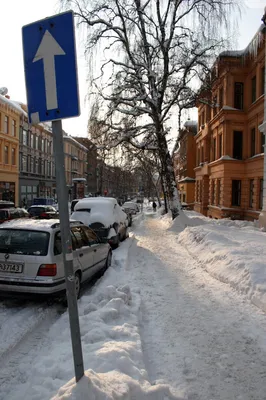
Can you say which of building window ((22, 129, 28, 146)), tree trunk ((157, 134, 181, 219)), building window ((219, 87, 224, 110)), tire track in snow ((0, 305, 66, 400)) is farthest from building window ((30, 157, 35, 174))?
tire track in snow ((0, 305, 66, 400))

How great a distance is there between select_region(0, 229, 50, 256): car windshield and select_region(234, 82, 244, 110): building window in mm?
23574

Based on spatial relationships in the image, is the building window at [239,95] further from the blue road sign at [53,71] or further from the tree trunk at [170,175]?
the blue road sign at [53,71]

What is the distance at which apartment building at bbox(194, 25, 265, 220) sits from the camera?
22.4 m

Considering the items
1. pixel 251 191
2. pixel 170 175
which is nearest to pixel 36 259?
pixel 170 175

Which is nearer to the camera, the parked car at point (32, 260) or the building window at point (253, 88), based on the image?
the parked car at point (32, 260)

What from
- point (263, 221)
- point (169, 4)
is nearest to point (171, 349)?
point (263, 221)

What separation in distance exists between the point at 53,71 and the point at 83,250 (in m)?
4.74

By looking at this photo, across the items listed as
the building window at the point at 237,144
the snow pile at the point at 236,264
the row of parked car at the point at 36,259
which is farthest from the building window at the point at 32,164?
the row of parked car at the point at 36,259

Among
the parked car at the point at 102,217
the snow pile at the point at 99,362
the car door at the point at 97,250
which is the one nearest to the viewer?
the snow pile at the point at 99,362

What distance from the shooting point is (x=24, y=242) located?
5.79 metres

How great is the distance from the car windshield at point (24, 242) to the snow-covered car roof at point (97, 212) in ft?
21.7

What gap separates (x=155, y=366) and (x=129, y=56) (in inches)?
728

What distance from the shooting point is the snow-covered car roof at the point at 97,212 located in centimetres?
1271

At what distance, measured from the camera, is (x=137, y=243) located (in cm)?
1402
